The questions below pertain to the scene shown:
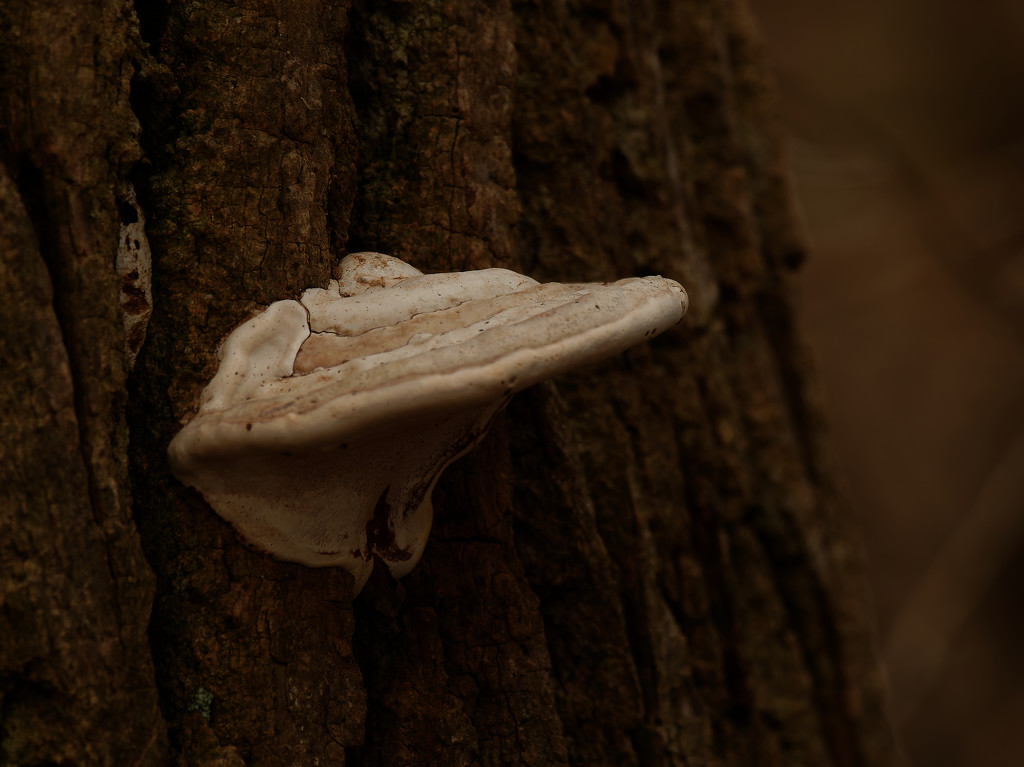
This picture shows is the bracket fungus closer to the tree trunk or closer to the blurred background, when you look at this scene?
the tree trunk

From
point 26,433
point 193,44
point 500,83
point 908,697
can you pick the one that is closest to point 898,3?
point 908,697

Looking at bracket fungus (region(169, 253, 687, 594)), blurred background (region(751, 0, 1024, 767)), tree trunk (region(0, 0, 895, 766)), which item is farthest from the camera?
blurred background (region(751, 0, 1024, 767))

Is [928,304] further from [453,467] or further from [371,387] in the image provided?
[371,387]

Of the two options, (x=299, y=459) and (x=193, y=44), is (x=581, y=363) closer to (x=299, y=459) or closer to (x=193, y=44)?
(x=299, y=459)

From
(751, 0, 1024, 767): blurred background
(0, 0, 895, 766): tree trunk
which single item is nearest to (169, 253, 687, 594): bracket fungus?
(0, 0, 895, 766): tree trunk

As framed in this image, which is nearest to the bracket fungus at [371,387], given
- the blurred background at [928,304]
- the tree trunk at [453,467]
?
the tree trunk at [453,467]

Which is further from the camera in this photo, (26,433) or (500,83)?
(500,83)

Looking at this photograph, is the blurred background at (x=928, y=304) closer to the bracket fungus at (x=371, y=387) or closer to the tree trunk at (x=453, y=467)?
the tree trunk at (x=453, y=467)
